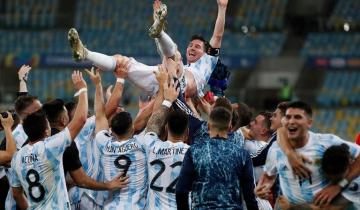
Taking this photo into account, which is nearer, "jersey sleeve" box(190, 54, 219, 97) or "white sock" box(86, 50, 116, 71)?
"white sock" box(86, 50, 116, 71)

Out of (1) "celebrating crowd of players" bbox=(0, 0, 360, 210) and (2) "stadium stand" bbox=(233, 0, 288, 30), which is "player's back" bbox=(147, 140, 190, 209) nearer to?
(1) "celebrating crowd of players" bbox=(0, 0, 360, 210)

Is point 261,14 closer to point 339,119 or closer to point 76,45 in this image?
point 339,119

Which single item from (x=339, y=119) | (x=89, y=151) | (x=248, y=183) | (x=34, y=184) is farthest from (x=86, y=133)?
(x=339, y=119)

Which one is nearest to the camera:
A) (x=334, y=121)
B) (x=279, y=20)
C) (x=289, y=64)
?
(x=334, y=121)

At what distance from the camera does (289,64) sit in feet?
96.2

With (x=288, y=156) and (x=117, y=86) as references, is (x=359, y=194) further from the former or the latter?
(x=117, y=86)

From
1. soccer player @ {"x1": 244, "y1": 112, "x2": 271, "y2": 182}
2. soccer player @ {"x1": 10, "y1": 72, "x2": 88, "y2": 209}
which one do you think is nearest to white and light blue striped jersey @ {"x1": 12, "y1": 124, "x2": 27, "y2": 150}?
soccer player @ {"x1": 10, "y1": 72, "x2": 88, "y2": 209}

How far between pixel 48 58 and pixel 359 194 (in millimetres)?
21112

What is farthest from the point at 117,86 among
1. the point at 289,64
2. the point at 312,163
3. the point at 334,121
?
the point at 289,64

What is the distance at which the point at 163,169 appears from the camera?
29.7 feet

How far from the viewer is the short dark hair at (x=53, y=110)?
377 inches

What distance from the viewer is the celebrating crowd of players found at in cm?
796

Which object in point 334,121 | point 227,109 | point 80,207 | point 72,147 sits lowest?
point 334,121

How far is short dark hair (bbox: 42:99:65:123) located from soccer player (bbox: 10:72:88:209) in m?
0.55
